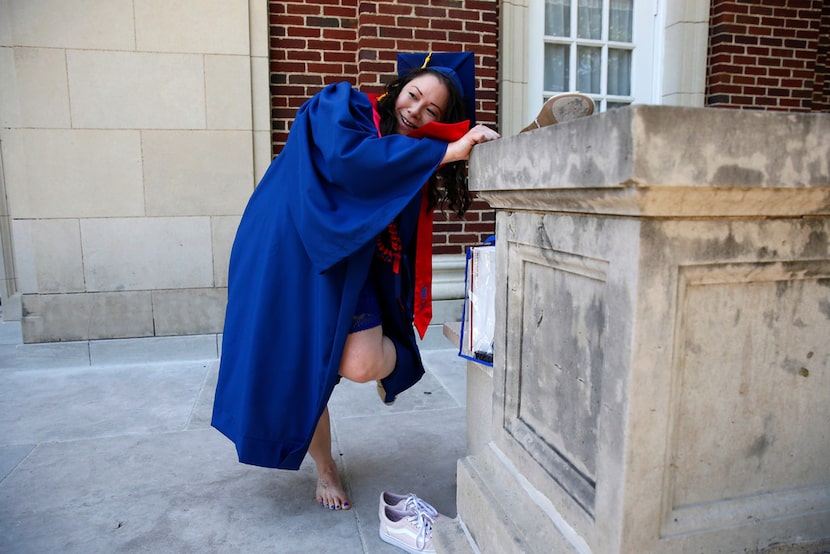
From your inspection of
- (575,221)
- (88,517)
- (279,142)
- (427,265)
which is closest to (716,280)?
(575,221)

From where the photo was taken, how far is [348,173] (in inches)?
66.3

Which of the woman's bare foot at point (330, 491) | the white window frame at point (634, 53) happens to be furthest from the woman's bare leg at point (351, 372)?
the white window frame at point (634, 53)

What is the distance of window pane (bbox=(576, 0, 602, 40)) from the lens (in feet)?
15.8

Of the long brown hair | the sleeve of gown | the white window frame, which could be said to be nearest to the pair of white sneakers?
the sleeve of gown

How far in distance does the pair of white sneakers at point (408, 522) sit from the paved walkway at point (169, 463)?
0.05 meters

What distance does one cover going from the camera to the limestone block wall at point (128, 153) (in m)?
3.71

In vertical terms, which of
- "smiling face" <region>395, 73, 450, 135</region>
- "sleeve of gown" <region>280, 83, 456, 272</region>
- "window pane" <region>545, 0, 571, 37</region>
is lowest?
"sleeve of gown" <region>280, 83, 456, 272</region>

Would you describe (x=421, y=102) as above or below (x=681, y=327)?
above

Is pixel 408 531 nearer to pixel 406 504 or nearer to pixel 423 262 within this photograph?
pixel 406 504

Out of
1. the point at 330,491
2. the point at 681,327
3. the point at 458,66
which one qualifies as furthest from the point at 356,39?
the point at 681,327

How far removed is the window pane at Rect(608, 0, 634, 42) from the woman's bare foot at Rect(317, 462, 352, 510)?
436 centimetres

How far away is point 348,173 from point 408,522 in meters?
1.20

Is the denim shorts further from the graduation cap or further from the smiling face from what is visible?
the graduation cap

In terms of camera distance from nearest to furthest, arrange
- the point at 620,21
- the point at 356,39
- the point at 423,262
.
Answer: the point at 423,262, the point at 356,39, the point at 620,21
